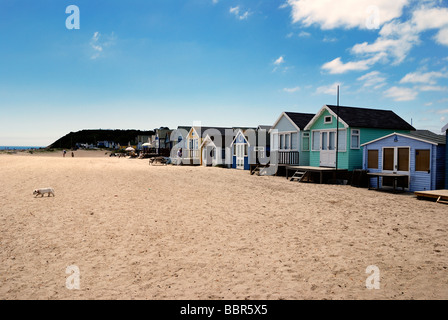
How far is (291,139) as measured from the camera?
2772 cm

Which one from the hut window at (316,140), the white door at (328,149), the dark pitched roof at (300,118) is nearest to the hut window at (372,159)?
the white door at (328,149)

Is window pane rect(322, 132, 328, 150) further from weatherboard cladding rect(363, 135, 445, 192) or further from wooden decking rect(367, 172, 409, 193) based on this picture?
wooden decking rect(367, 172, 409, 193)

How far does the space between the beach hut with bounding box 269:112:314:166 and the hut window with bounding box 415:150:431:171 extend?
33.0ft

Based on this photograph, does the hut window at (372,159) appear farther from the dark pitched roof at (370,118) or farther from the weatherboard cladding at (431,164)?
Result: the dark pitched roof at (370,118)

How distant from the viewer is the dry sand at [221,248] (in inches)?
208

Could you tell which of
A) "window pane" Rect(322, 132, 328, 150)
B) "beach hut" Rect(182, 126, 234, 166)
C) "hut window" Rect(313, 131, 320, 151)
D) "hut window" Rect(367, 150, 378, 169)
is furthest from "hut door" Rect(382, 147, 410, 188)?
"beach hut" Rect(182, 126, 234, 166)

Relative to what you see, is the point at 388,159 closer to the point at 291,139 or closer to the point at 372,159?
the point at 372,159

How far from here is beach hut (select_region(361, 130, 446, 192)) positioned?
16.4 metres

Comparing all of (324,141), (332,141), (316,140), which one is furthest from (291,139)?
(332,141)

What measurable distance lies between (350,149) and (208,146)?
22.0 meters

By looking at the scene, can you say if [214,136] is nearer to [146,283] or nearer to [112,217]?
[112,217]

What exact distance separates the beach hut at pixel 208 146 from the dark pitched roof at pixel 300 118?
1153 cm

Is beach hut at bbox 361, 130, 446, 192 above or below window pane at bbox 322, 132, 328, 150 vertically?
below

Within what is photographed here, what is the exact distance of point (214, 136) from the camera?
39.8m
